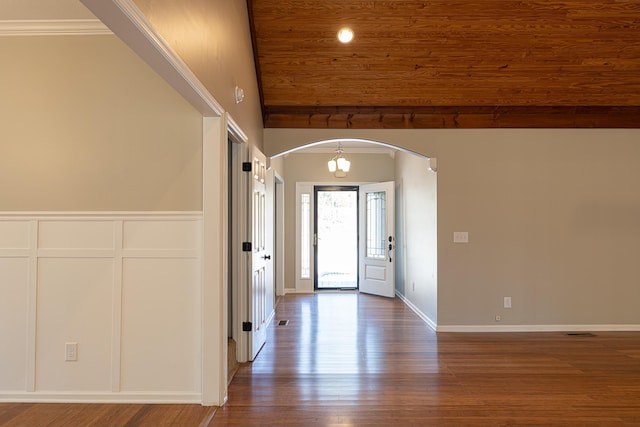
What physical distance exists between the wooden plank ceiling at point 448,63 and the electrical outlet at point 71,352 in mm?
2985

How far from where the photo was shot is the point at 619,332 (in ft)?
15.5

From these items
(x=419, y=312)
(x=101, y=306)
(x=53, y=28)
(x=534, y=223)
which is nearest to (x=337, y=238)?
(x=419, y=312)

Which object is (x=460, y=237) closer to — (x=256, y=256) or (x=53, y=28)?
(x=256, y=256)

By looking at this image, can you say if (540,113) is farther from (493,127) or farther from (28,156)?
(28,156)

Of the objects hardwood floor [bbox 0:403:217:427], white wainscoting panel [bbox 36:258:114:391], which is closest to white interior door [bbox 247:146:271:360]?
hardwood floor [bbox 0:403:217:427]

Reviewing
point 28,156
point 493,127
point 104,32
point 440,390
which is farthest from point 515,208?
point 28,156

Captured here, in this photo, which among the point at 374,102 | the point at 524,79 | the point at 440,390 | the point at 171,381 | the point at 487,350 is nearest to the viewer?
the point at 171,381

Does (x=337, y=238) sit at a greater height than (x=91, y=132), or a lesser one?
lesser

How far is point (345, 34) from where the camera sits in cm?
382

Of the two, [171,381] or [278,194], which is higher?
[278,194]

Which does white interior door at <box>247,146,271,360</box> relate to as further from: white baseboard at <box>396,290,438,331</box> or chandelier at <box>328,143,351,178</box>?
chandelier at <box>328,143,351,178</box>

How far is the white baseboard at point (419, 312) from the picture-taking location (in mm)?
4895

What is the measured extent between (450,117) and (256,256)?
2.80m

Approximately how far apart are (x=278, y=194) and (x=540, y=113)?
4.24 m
